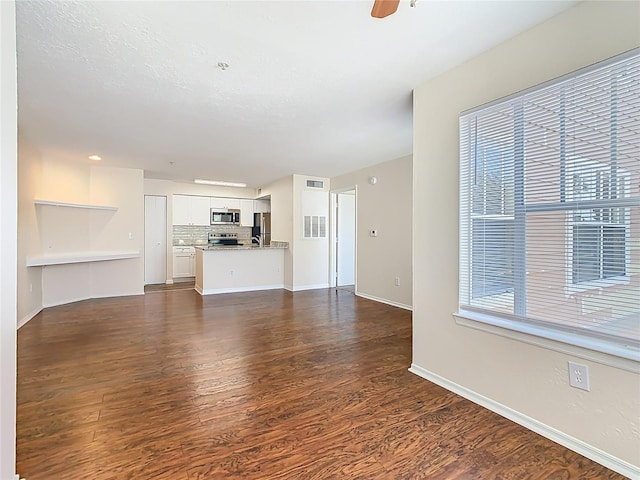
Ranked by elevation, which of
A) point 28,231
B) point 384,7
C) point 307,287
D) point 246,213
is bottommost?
point 307,287

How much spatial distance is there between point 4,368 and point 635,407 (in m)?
2.89

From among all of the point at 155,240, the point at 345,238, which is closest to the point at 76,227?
the point at 155,240

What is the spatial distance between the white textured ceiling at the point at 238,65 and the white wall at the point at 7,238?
0.62 m

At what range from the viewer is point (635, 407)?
1.50 meters

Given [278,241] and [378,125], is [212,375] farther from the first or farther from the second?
[278,241]

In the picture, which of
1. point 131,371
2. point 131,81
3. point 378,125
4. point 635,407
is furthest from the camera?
point 378,125

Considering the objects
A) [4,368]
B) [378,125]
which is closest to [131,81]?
[4,368]

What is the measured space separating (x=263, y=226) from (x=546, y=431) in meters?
7.32

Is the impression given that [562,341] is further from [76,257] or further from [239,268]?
[76,257]

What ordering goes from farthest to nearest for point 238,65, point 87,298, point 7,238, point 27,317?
1. point 87,298
2. point 27,317
3. point 238,65
4. point 7,238

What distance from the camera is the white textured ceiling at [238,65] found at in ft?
5.68

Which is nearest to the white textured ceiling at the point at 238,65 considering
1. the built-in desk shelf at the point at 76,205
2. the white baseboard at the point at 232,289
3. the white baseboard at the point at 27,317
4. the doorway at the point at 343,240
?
the built-in desk shelf at the point at 76,205

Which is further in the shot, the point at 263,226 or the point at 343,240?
the point at 263,226

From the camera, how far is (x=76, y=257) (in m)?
4.72
